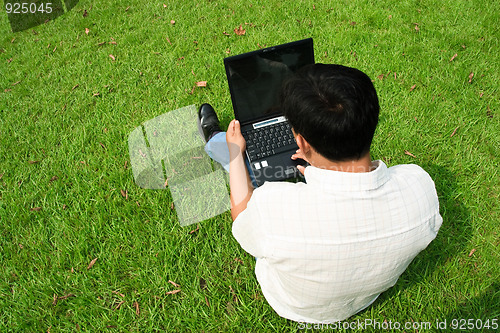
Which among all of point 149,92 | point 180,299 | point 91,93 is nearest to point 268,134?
point 180,299

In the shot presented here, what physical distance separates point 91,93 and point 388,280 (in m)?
4.39

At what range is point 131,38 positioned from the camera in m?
5.20

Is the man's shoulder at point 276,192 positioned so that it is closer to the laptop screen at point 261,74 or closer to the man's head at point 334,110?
the man's head at point 334,110

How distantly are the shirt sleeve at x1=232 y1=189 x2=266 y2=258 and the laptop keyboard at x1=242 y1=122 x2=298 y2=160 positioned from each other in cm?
123

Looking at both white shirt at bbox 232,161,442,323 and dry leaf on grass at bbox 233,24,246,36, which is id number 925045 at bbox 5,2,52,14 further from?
white shirt at bbox 232,161,442,323

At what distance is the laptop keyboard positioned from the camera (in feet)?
9.98

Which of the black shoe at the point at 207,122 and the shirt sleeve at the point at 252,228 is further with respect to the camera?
the black shoe at the point at 207,122

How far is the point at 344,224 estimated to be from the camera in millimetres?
1565

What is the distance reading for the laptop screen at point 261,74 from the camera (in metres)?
2.87

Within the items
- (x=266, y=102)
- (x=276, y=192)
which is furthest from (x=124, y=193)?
(x=276, y=192)

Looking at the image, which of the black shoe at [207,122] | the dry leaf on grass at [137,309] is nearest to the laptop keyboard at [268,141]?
the black shoe at [207,122]

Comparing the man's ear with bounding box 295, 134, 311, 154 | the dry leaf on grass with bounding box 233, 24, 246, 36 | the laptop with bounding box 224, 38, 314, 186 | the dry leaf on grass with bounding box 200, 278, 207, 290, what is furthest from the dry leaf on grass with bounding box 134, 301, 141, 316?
the dry leaf on grass with bounding box 233, 24, 246, 36

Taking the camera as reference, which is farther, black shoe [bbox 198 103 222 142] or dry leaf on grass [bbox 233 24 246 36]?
dry leaf on grass [bbox 233 24 246 36]

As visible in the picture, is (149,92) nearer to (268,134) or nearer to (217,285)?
(268,134)
